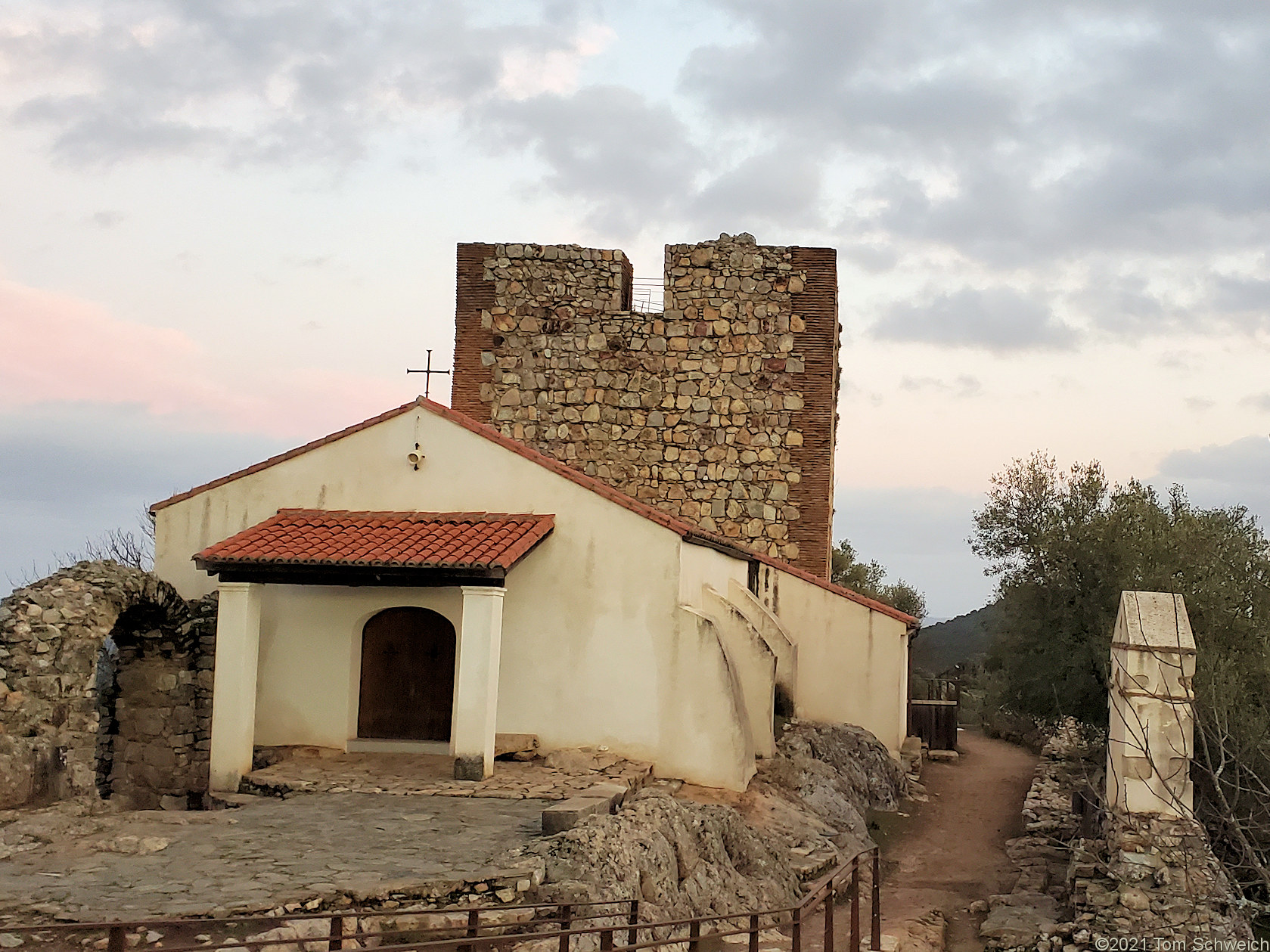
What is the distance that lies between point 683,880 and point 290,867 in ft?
12.0

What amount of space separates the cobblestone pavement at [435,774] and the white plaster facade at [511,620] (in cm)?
31

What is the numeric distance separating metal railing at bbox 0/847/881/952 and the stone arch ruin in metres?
4.33

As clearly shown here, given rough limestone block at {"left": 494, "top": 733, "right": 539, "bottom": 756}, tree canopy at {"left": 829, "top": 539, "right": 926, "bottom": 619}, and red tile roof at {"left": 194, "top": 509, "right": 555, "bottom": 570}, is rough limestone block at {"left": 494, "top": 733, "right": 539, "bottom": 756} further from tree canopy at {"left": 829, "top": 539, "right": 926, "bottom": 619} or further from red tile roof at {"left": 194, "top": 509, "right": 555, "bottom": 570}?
tree canopy at {"left": 829, "top": 539, "right": 926, "bottom": 619}

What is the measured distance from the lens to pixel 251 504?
50.2ft

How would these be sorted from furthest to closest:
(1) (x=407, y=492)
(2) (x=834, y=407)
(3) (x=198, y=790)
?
(2) (x=834, y=407) < (1) (x=407, y=492) < (3) (x=198, y=790)

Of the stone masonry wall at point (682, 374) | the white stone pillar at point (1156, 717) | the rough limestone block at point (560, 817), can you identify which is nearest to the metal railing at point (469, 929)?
the rough limestone block at point (560, 817)

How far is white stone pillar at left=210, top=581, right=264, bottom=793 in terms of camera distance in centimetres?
1308

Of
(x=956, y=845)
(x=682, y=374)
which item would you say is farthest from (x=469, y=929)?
(x=682, y=374)

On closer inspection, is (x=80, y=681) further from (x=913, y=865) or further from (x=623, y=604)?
(x=913, y=865)

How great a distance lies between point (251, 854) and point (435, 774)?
12.9ft

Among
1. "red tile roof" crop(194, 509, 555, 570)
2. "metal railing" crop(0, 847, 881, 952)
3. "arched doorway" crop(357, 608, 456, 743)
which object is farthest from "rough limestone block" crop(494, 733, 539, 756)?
"metal railing" crop(0, 847, 881, 952)

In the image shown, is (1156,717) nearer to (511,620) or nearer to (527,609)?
(527,609)

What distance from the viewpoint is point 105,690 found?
559 inches

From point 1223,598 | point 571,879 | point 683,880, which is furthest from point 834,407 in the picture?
point 571,879
